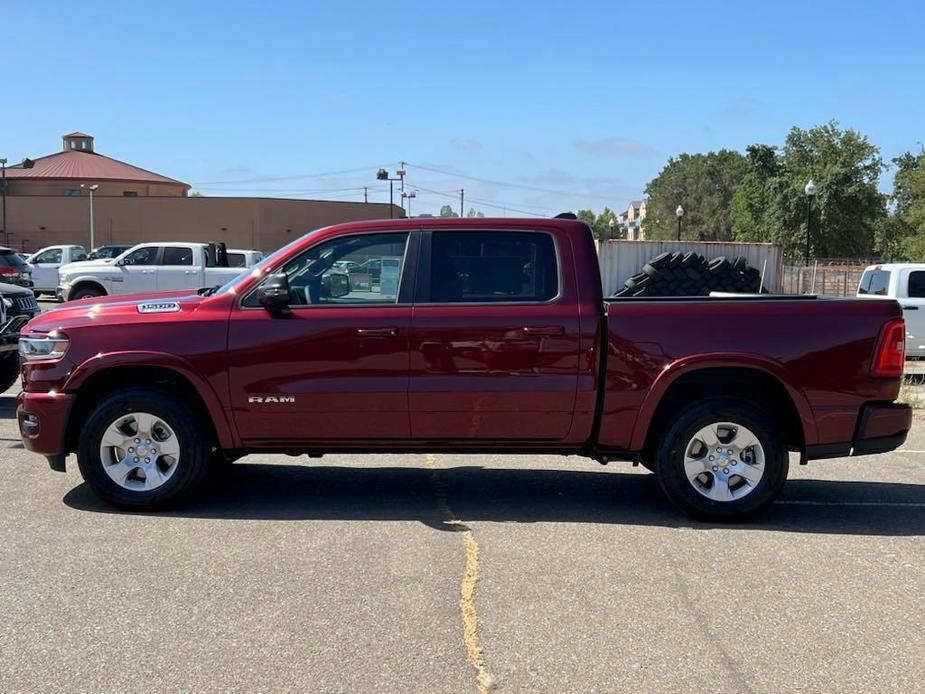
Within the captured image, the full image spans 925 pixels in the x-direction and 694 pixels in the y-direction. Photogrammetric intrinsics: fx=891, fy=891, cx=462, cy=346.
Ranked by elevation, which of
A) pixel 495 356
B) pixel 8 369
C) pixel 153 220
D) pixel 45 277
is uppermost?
pixel 153 220

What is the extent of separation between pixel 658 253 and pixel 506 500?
831 inches

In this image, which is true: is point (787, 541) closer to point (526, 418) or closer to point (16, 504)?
point (526, 418)

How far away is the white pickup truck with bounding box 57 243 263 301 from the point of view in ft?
71.5

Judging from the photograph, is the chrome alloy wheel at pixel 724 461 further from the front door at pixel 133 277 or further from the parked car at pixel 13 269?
the parked car at pixel 13 269

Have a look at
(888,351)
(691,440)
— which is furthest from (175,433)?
(888,351)

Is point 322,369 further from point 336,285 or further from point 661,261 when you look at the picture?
point 661,261

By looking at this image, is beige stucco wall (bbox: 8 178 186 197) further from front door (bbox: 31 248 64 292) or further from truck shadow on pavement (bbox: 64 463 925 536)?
truck shadow on pavement (bbox: 64 463 925 536)

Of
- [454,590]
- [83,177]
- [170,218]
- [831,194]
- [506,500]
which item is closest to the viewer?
[454,590]

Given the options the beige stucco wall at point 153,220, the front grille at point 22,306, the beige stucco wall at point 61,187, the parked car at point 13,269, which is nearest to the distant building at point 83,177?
the beige stucco wall at point 61,187

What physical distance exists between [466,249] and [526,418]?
1.21 metres

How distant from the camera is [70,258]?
32.3 meters

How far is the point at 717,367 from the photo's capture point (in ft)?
19.3

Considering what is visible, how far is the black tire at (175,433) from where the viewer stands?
19.4ft

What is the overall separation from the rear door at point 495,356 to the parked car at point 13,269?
21.2 meters
